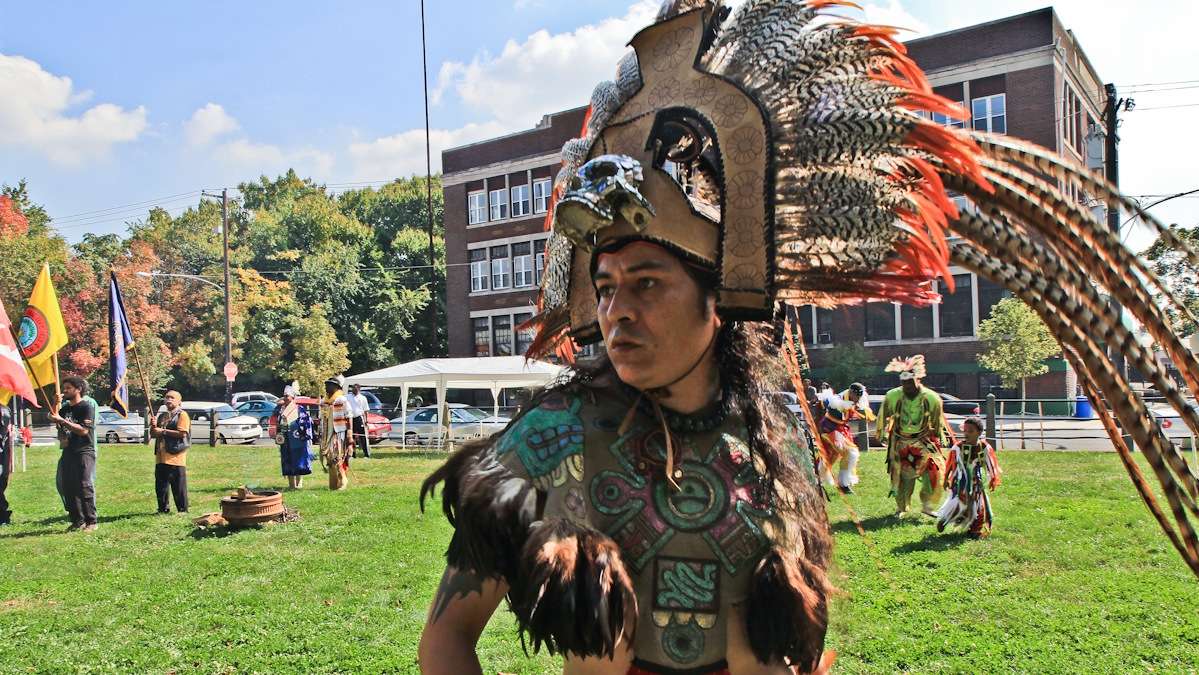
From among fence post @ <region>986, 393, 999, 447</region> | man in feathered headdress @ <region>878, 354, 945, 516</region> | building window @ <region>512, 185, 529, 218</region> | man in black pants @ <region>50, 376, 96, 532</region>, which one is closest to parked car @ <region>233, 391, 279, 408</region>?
building window @ <region>512, 185, 529, 218</region>

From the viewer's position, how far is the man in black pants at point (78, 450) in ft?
32.7

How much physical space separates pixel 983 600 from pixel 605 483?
5.88m

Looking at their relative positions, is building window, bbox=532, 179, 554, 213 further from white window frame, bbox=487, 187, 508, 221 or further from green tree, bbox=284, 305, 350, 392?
green tree, bbox=284, 305, 350, 392

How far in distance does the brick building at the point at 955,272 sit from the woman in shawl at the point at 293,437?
777 centimetres

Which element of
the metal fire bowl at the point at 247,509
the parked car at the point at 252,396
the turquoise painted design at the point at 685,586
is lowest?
the metal fire bowl at the point at 247,509

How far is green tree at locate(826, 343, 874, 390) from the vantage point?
3325cm

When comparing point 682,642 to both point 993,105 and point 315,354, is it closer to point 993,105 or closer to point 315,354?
point 993,105

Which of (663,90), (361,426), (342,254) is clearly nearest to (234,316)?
(342,254)

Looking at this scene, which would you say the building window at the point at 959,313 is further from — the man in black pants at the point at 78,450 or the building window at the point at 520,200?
the man in black pants at the point at 78,450

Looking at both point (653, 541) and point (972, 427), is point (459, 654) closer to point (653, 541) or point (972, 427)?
point (653, 541)

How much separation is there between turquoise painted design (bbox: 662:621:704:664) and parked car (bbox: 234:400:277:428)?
92.0 feet

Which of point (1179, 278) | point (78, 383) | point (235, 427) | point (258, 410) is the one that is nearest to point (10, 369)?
point (78, 383)

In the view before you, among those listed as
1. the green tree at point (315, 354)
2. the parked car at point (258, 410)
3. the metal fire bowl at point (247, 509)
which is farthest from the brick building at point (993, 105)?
the green tree at point (315, 354)

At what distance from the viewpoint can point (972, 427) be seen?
8.98 m
